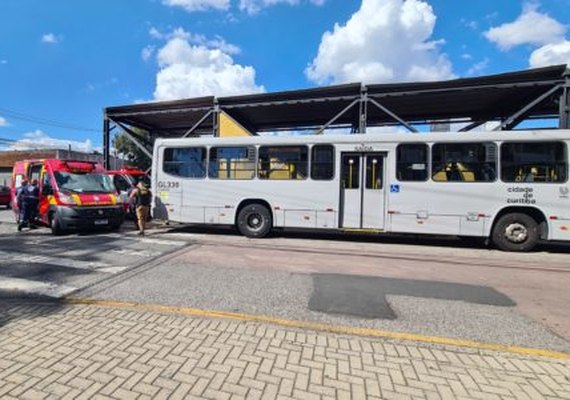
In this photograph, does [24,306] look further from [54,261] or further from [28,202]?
[28,202]

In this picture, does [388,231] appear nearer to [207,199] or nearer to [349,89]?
[207,199]

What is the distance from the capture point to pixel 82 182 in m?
11.7

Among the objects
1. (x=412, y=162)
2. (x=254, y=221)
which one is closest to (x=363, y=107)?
(x=412, y=162)

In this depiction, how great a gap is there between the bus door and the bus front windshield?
24.8ft

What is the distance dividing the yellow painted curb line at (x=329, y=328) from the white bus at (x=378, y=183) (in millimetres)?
6195

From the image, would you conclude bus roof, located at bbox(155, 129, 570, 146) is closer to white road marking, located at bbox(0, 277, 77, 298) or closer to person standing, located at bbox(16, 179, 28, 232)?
person standing, located at bbox(16, 179, 28, 232)

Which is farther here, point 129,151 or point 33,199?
point 129,151

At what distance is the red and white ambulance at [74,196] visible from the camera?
10.6 m

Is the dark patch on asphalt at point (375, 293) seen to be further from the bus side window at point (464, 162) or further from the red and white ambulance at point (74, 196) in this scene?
the red and white ambulance at point (74, 196)

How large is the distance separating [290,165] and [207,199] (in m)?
2.83

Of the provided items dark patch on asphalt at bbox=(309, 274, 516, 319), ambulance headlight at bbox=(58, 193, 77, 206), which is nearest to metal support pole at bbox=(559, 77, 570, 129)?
dark patch on asphalt at bbox=(309, 274, 516, 319)

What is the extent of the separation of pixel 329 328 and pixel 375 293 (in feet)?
Answer: 5.23

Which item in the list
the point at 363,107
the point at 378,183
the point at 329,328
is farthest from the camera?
the point at 363,107

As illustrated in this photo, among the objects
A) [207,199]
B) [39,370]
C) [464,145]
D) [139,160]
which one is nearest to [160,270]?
[39,370]
